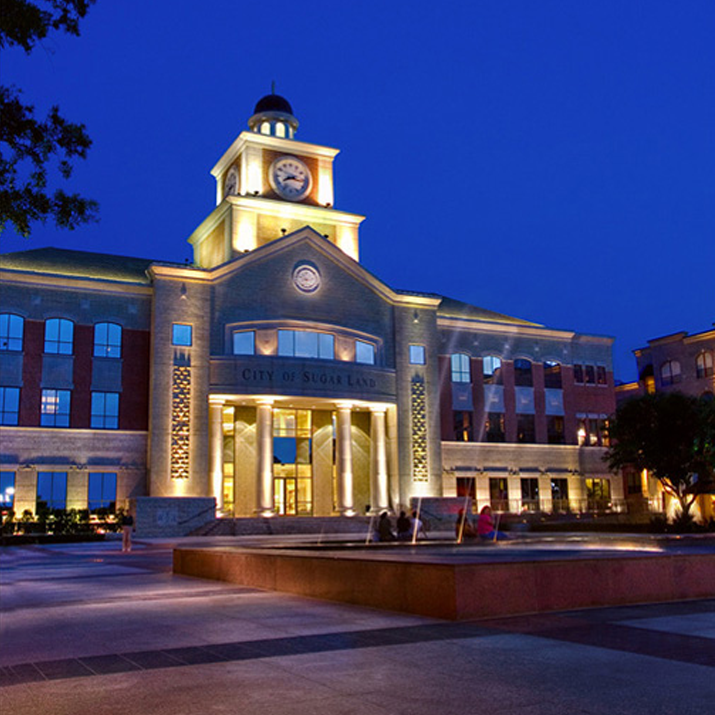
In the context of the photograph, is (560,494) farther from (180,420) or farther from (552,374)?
(180,420)

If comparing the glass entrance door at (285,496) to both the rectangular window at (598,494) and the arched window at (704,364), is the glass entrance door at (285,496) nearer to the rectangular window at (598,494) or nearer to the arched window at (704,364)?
the rectangular window at (598,494)

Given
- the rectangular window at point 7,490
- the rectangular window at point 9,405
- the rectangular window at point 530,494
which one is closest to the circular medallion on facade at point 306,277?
the rectangular window at point 9,405

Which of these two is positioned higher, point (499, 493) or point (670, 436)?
point (670, 436)

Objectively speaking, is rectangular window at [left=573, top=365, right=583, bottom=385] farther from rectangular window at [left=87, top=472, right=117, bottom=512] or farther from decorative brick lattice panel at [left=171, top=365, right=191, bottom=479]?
rectangular window at [left=87, top=472, right=117, bottom=512]

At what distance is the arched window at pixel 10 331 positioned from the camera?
46719 millimetres

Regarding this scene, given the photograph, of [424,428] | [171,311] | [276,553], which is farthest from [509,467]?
[276,553]

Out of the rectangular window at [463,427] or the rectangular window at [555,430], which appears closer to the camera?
the rectangular window at [463,427]

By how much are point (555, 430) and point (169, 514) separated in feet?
103

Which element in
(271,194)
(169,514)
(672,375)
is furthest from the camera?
(672,375)

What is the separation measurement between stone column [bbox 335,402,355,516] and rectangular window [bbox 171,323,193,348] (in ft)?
33.4

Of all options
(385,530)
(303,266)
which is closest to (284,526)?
(303,266)

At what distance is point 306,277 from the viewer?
53.2 metres

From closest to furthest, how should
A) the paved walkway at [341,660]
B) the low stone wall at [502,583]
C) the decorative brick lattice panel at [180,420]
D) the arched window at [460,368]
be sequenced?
the paved walkway at [341,660] → the low stone wall at [502,583] → the decorative brick lattice panel at [180,420] → the arched window at [460,368]

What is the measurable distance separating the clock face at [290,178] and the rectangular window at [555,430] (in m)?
25.5
